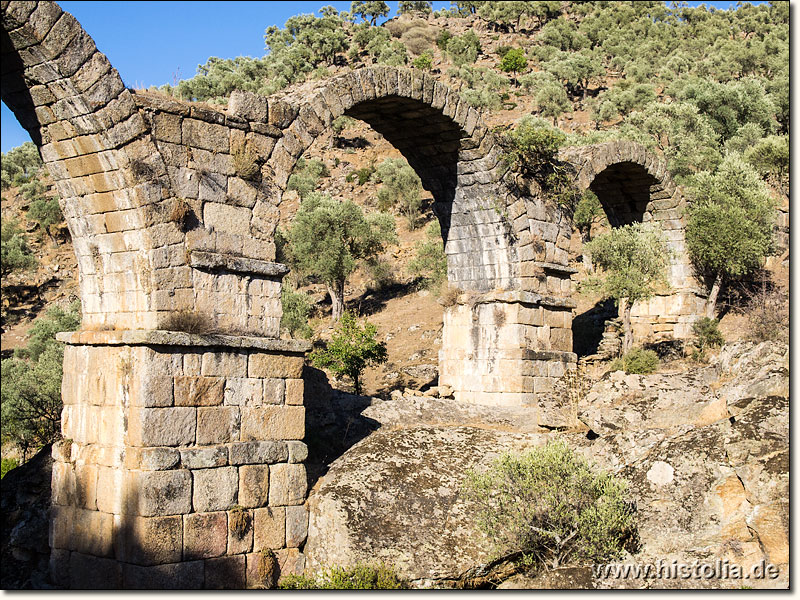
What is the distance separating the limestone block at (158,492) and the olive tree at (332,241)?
57.3 ft

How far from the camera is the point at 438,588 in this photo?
25.8ft

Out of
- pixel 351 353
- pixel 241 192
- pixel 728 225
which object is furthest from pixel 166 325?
pixel 728 225

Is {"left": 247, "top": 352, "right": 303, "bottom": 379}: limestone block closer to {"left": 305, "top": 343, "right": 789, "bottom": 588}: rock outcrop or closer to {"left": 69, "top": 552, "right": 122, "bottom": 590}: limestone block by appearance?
{"left": 305, "top": 343, "right": 789, "bottom": 588}: rock outcrop

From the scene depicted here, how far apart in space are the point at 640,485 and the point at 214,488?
429cm

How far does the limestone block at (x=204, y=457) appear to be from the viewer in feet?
25.2

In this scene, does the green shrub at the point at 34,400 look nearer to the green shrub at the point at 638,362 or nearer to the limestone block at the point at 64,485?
the limestone block at the point at 64,485

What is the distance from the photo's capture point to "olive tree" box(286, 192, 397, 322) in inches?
991

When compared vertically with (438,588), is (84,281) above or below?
above

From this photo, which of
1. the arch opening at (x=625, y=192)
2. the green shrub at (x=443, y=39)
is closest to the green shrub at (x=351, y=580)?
the arch opening at (x=625, y=192)

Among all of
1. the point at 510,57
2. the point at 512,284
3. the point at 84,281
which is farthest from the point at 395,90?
the point at 510,57

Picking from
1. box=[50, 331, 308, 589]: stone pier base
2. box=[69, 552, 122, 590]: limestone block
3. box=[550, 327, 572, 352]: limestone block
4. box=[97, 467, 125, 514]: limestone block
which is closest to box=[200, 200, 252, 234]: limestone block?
box=[50, 331, 308, 589]: stone pier base

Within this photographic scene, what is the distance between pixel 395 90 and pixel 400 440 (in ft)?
14.7

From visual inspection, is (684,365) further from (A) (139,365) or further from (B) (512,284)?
(A) (139,365)

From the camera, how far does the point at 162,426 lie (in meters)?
7.61
